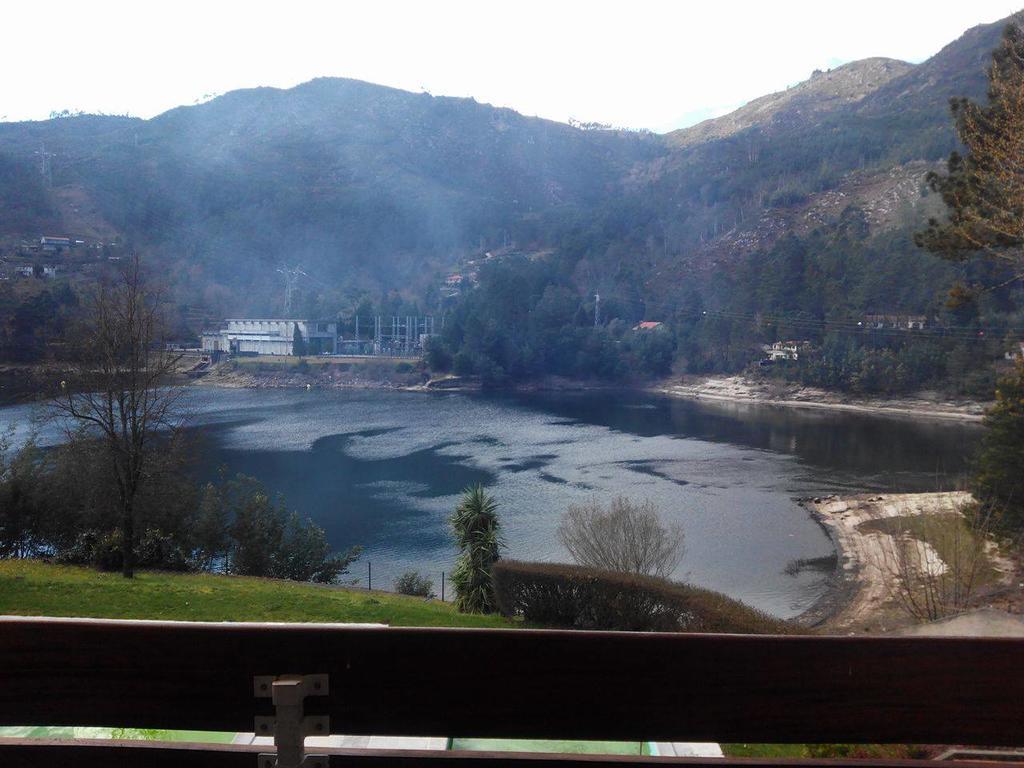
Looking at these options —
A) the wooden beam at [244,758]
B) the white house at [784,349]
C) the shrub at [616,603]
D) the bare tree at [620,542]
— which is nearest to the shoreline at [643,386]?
the white house at [784,349]

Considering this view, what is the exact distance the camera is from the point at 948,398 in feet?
80.1

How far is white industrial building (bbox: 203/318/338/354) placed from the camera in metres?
25.4

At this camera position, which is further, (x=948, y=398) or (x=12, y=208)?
(x=948, y=398)

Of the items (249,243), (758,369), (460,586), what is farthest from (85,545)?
(249,243)

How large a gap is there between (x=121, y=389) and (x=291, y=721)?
7.67 metres

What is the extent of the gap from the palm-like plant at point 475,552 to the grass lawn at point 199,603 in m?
0.25

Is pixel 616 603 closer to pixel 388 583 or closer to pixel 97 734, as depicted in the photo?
pixel 97 734

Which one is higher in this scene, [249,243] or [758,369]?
[249,243]

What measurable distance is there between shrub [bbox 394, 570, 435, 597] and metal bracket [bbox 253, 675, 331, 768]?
26.4ft

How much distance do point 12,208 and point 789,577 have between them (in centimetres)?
1388

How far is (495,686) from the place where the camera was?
0.72 m

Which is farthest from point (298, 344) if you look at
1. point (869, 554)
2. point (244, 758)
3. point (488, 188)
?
point (488, 188)

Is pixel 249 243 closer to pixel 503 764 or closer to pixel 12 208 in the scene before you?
pixel 12 208

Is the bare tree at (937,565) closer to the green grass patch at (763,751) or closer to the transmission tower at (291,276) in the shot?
the green grass patch at (763,751)
